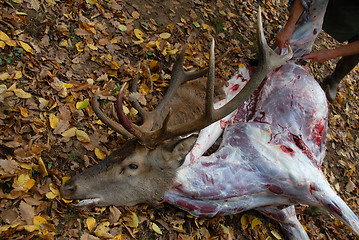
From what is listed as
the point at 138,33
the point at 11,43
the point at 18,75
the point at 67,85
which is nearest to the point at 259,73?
the point at 67,85

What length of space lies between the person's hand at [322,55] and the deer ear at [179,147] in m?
2.96

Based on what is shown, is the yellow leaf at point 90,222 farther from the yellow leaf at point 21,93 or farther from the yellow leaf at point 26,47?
the yellow leaf at point 26,47

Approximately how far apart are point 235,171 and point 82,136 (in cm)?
189

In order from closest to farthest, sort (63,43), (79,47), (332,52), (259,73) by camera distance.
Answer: (259,73), (63,43), (79,47), (332,52)

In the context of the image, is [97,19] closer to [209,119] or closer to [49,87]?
[49,87]

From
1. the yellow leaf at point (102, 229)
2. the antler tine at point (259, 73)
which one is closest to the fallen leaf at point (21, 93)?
the yellow leaf at point (102, 229)

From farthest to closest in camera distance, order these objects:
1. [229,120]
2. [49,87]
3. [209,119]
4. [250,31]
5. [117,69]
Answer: [250,31] < [117,69] < [229,120] < [49,87] < [209,119]

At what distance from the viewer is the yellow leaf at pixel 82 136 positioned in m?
3.84

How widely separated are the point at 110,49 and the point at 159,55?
0.85 m

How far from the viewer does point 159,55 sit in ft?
17.7

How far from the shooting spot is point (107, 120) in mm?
3266

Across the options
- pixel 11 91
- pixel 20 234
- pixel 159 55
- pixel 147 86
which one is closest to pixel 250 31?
pixel 159 55

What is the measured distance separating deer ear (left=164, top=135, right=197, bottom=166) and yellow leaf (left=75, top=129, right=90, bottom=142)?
110cm

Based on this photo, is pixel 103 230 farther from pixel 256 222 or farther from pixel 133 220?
pixel 256 222
